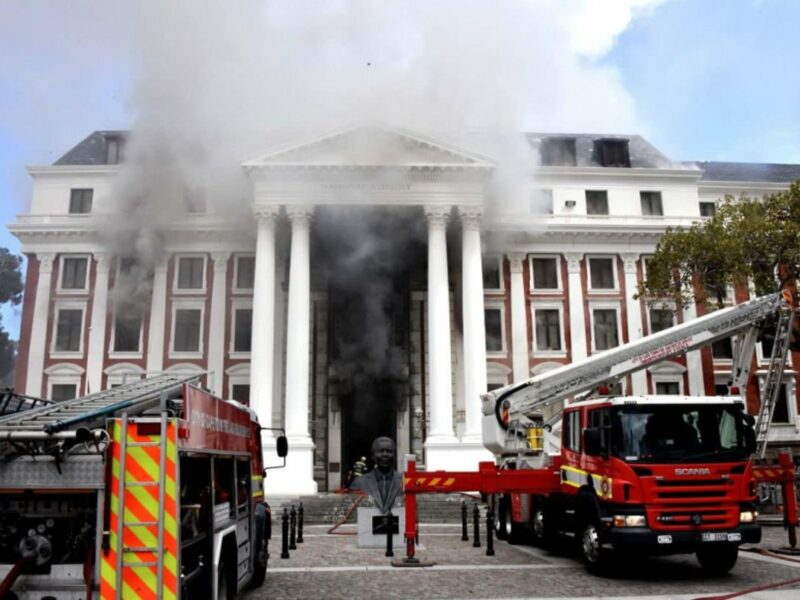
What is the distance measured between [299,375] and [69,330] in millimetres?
11841

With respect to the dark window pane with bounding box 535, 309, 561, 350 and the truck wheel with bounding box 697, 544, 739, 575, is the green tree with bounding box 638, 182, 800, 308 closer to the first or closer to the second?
the dark window pane with bounding box 535, 309, 561, 350

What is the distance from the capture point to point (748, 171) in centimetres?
3691

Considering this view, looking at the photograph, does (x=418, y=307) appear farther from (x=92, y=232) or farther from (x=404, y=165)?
(x=92, y=232)

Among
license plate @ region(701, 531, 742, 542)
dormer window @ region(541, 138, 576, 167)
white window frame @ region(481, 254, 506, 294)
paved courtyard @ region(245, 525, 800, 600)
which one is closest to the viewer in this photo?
paved courtyard @ region(245, 525, 800, 600)

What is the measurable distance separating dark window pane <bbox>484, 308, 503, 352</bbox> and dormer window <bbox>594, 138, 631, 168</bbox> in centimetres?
938

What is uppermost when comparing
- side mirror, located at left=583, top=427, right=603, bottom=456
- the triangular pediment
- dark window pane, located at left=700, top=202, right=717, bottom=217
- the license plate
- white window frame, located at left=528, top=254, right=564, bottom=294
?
dark window pane, located at left=700, top=202, right=717, bottom=217

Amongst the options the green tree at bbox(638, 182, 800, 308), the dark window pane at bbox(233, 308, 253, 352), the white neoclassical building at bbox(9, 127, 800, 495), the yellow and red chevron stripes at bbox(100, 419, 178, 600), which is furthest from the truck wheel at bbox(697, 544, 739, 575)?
the dark window pane at bbox(233, 308, 253, 352)

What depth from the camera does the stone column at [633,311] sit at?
30.2 m

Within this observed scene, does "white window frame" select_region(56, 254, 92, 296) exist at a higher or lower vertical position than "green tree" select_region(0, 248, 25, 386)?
lower

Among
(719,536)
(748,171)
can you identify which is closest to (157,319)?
(719,536)

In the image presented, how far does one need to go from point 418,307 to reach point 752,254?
1348 centimetres

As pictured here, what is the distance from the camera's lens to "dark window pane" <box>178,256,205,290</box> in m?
30.0

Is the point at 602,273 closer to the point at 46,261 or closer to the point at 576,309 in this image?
the point at 576,309

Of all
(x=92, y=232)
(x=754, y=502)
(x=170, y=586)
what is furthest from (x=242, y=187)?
(x=170, y=586)
